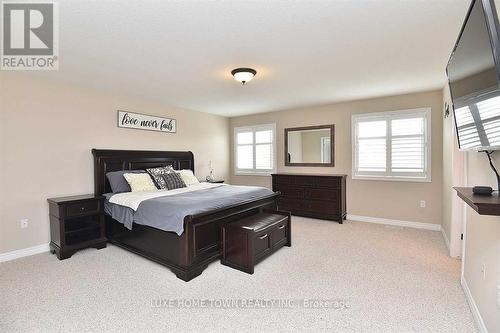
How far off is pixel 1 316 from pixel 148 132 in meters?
3.35

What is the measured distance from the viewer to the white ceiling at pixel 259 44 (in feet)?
6.32

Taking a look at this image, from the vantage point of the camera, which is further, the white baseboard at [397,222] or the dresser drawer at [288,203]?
the dresser drawer at [288,203]

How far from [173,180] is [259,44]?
104 inches

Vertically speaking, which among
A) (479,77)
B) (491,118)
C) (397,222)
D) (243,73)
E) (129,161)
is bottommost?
(397,222)

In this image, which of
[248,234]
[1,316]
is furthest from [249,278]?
[1,316]

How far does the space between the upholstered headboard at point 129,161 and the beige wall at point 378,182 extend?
7.71 ft

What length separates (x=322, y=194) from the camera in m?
5.02

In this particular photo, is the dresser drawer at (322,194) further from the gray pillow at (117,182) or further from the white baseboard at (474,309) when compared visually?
the gray pillow at (117,182)

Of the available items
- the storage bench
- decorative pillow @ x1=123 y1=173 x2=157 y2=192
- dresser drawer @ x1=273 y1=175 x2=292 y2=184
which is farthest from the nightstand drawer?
dresser drawer @ x1=273 y1=175 x2=292 y2=184

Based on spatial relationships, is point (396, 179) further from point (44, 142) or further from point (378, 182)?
point (44, 142)

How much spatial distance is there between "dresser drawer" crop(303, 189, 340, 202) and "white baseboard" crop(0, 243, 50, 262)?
14.3ft

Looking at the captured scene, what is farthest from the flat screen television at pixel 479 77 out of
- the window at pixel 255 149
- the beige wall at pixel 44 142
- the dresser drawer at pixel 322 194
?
the beige wall at pixel 44 142

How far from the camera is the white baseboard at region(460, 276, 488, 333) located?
1823mm

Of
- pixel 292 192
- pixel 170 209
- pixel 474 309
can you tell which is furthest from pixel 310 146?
pixel 474 309
